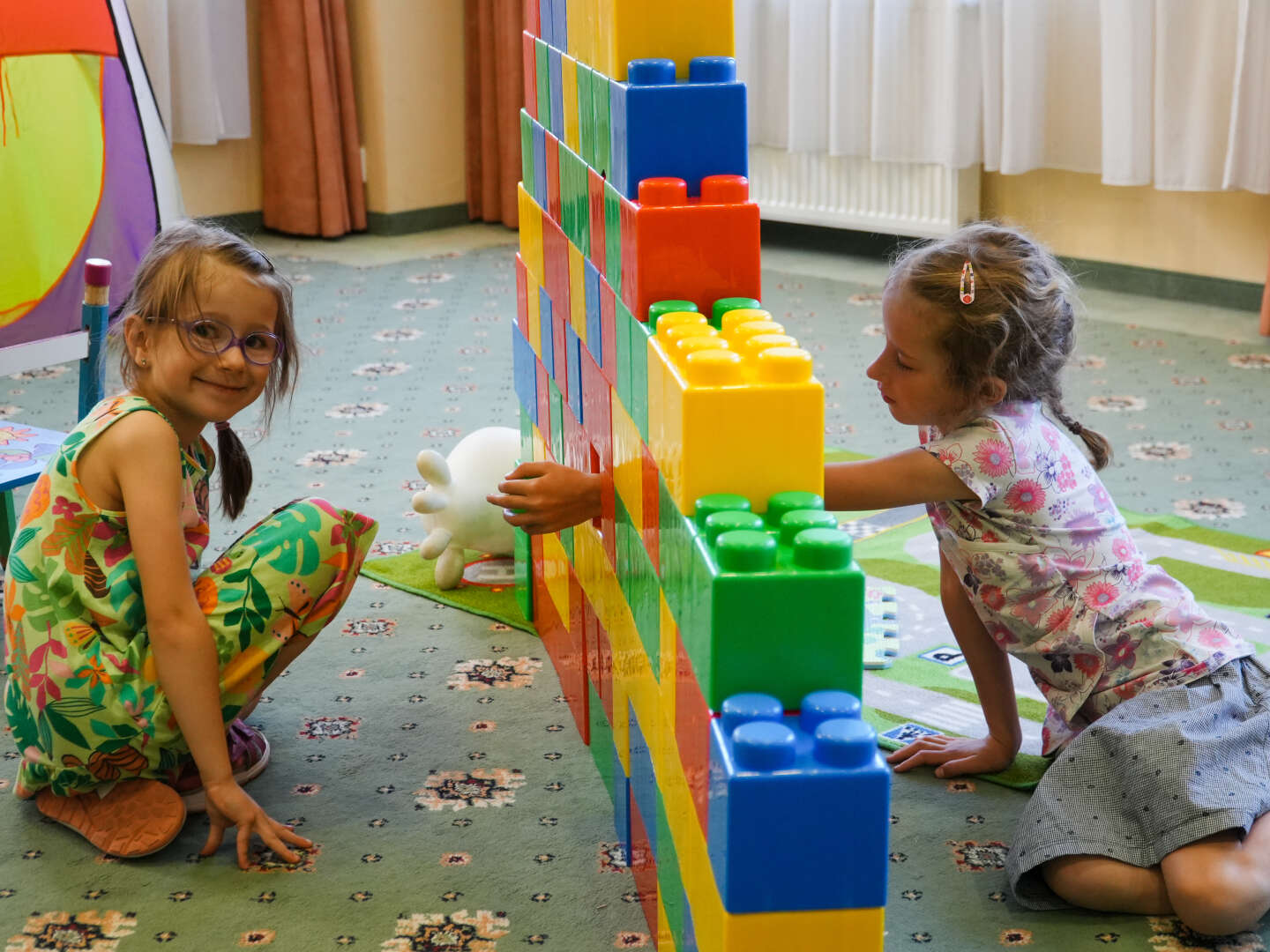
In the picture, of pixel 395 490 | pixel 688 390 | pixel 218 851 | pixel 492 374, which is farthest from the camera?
pixel 492 374

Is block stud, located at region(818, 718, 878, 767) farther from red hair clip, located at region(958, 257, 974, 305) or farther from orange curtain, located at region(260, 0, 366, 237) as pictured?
orange curtain, located at region(260, 0, 366, 237)

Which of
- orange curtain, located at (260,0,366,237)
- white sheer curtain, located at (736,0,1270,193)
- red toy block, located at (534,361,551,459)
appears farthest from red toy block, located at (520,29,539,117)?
orange curtain, located at (260,0,366,237)

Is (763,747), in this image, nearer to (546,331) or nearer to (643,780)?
(643,780)

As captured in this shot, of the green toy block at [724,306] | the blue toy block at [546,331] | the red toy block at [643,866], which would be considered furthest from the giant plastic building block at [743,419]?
the blue toy block at [546,331]

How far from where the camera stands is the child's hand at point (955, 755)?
4.71 ft

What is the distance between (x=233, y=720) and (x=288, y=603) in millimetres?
136

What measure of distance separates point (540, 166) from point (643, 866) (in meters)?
0.75

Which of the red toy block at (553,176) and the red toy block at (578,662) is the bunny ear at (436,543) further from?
the red toy block at (553,176)

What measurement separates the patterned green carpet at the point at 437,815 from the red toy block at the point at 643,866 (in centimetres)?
1

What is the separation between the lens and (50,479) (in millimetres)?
1343

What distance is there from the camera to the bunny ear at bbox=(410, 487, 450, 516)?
1.84 m

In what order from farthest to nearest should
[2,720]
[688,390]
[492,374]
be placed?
[492,374] → [2,720] → [688,390]

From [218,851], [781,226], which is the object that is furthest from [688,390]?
[781,226]

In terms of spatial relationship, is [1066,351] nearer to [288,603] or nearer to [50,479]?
[288,603]
